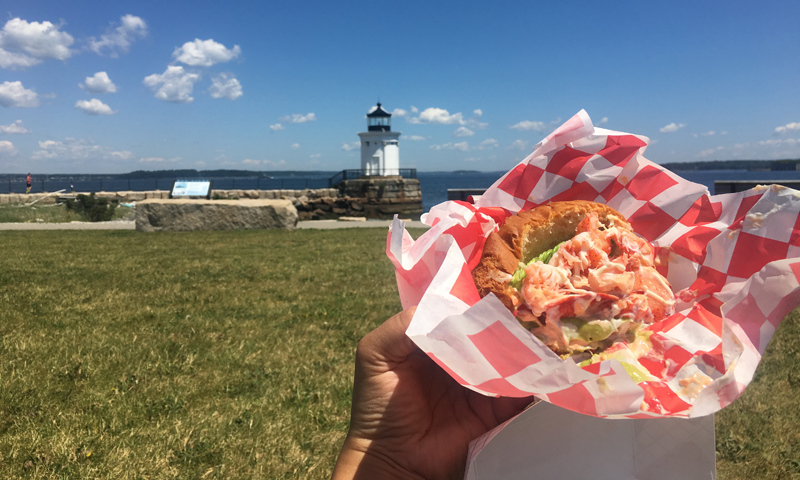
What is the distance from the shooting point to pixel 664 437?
1.30 m

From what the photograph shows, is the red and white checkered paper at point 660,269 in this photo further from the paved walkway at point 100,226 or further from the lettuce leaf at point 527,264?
the paved walkway at point 100,226

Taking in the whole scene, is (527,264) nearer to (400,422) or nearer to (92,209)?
(400,422)

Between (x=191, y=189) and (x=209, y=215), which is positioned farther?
(x=191, y=189)

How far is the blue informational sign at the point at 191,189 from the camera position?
19.3 metres

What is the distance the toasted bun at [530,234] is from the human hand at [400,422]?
37 centimetres

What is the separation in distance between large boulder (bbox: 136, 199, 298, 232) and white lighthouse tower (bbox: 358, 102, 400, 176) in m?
30.0

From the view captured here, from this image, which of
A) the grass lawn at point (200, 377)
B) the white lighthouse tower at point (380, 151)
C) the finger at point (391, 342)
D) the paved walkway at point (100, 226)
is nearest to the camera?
the finger at point (391, 342)

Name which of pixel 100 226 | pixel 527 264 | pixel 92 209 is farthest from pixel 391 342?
pixel 92 209

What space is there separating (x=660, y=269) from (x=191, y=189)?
20159 millimetres

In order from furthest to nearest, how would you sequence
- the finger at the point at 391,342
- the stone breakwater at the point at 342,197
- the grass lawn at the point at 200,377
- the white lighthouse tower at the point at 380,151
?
the white lighthouse tower at the point at 380,151 → the stone breakwater at the point at 342,197 → the grass lawn at the point at 200,377 → the finger at the point at 391,342

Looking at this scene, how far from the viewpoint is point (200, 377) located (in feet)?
13.4

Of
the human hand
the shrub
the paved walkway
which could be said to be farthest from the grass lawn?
the shrub

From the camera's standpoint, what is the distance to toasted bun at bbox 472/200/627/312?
1.59 meters

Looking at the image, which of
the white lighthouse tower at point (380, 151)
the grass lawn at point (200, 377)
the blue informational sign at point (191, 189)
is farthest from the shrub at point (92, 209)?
the white lighthouse tower at point (380, 151)
